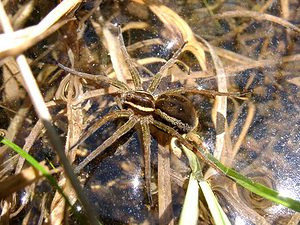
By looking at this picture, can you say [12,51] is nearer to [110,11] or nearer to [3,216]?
[3,216]

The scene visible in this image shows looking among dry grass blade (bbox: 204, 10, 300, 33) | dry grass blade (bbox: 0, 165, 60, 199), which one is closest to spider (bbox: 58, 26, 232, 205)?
dry grass blade (bbox: 204, 10, 300, 33)

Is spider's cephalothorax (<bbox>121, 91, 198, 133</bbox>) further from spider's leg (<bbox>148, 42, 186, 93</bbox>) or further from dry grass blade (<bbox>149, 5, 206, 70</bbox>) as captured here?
dry grass blade (<bbox>149, 5, 206, 70</bbox>)

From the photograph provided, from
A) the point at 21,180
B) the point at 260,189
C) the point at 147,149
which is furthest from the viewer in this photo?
the point at 147,149

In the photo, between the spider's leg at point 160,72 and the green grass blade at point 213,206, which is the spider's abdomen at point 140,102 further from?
the green grass blade at point 213,206

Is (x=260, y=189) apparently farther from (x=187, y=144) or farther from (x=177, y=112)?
(x=177, y=112)

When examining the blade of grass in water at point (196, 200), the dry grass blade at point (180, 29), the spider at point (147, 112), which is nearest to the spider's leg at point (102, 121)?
the spider at point (147, 112)

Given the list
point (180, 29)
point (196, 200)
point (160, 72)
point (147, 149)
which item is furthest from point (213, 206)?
point (180, 29)
